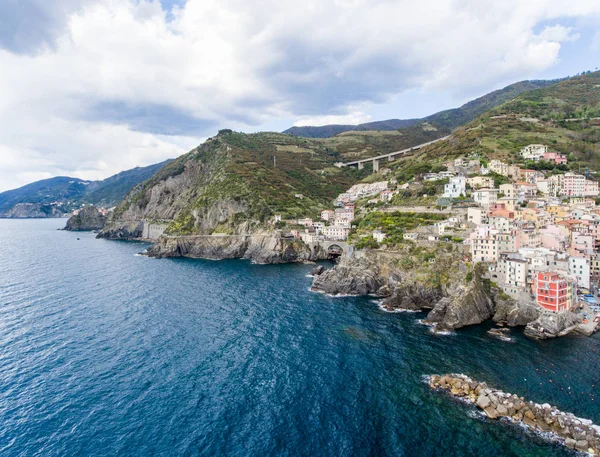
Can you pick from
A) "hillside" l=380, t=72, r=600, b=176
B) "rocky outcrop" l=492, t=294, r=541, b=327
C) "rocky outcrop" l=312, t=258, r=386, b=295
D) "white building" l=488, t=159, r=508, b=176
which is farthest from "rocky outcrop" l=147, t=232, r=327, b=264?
"hillside" l=380, t=72, r=600, b=176

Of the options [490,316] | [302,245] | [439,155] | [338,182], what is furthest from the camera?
[338,182]

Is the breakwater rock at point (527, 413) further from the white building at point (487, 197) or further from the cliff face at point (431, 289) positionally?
the white building at point (487, 197)

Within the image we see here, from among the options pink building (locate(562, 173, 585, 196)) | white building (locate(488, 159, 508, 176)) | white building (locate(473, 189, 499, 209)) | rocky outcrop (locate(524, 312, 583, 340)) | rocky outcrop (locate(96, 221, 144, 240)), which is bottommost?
rocky outcrop (locate(524, 312, 583, 340))

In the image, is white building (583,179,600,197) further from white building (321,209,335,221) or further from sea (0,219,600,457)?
white building (321,209,335,221)

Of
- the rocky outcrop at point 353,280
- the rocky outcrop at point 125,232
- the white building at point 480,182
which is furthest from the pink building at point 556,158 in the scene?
the rocky outcrop at point 125,232

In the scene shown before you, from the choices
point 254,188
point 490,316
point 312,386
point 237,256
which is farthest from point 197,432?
point 254,188

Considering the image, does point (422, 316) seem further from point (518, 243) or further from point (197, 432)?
point (197, 432)

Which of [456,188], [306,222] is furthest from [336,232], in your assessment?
[456,188]
